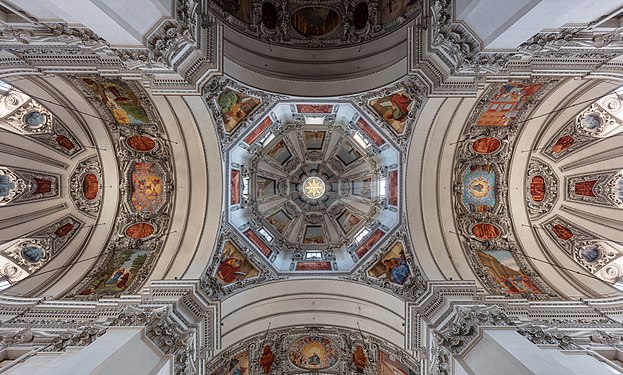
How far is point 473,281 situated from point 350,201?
759 cm

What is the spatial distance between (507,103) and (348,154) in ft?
23.4

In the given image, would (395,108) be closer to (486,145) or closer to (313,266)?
(486,145)

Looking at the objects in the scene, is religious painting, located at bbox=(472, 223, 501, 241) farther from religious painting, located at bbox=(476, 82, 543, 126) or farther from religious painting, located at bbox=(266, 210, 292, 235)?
religious painting, located at bbox=(266, 210, 292, 235)

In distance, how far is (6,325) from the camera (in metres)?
8.83

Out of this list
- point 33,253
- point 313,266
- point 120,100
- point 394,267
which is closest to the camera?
point 120,100

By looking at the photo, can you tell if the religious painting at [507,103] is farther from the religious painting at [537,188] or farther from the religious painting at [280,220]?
the religious painting at [280,220]

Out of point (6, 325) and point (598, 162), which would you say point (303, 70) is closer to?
point (6, 325)

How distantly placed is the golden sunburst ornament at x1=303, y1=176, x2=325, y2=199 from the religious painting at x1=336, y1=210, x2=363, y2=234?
5.71ft

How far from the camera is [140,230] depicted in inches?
531

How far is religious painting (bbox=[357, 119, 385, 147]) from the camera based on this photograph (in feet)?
42.8

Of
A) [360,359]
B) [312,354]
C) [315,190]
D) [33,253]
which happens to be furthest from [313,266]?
[33,253]

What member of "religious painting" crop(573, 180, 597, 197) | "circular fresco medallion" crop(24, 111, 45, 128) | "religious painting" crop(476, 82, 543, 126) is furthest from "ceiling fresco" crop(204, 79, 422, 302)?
"religious painting" crop(573, 180, 597, 197)

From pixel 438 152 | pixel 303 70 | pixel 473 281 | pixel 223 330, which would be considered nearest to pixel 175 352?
pixel 223 330

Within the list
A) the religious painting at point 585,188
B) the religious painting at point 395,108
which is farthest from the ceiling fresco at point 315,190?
the religious painting at point 585,188
